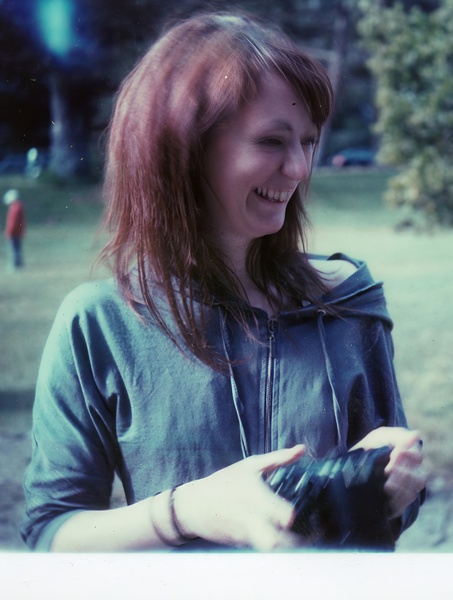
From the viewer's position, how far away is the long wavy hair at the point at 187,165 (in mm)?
1585

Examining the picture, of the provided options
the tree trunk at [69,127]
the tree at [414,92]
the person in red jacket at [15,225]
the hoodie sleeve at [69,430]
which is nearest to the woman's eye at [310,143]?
the tree at [414,92]

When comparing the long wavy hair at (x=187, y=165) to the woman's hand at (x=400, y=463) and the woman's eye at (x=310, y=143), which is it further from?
the woman's hand at (x=400, y=463)

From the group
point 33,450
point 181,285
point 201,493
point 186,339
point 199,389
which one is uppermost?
point 181,285

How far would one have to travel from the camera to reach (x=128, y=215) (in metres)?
1.70

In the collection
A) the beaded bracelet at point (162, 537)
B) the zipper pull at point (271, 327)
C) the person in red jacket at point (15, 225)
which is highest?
the person in red jacket at point (15, 225)

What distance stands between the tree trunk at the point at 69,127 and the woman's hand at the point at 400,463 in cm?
94

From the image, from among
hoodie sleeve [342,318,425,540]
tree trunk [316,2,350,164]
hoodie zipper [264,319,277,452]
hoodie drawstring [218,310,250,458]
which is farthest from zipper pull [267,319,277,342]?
tree trunk [316,2,350,164]

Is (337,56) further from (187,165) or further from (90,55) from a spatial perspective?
(90,55)

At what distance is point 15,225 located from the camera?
1917 millimetres

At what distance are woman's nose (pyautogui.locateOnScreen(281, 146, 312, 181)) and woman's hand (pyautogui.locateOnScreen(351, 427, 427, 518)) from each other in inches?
24.6

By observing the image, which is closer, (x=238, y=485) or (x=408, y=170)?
(x=238, y=485)
